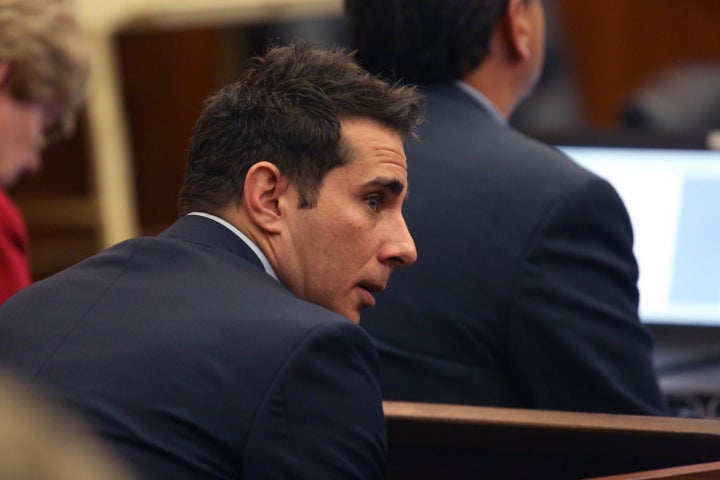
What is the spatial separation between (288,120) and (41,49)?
38.8 inches

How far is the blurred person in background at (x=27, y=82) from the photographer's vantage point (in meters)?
2.07

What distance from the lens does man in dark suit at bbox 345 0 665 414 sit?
155cm

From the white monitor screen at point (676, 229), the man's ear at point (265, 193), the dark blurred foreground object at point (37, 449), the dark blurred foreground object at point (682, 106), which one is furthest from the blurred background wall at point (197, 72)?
the dark blurred foreground object at point (37, 449)

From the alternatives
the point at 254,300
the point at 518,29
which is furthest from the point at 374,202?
the point at 518,29

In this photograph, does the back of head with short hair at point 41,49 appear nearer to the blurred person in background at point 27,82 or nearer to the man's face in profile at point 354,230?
the blurred person in background at point 27,82

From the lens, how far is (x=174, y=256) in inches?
47.5

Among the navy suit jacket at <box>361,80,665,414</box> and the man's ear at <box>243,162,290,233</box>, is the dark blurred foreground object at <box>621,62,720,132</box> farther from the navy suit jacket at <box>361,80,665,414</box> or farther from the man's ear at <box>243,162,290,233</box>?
the man's ear at <box>243,162,290,233</box>

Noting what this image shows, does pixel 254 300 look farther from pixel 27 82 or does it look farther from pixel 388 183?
pixel 27 82

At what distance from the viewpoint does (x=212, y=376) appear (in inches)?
41.4

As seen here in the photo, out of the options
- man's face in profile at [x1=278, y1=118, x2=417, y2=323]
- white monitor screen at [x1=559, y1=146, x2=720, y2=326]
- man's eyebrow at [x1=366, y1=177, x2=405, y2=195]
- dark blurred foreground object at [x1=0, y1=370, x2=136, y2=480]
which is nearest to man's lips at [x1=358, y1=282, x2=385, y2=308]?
man's face in profile at [x1=278, y1=118, x2=417, y2=323]

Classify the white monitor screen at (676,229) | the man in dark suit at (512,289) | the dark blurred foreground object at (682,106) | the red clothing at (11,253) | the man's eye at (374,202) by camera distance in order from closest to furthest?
1. the man's eye at (374,202)
2. the man in dark suit at (512,289)
3. the red clothing at (11,253)
4. the white monitor screen at (676,229)
5. the dark blurred foreground object at (682,106)

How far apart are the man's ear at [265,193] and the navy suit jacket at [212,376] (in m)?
0.12

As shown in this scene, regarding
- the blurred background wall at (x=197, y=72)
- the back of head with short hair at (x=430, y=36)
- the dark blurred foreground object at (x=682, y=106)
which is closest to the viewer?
the back of head with short hair at (x=430, y=36)

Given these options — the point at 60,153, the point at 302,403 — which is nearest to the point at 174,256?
the point at 302,403
